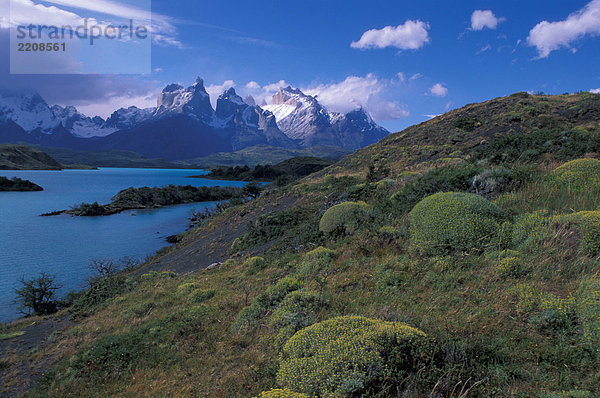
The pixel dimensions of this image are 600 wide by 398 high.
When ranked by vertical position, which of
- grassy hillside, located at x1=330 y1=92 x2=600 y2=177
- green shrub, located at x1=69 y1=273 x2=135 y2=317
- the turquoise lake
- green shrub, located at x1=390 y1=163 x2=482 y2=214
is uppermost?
grassy hillside, located at x1=330 y1=92 x2=600 y2=177

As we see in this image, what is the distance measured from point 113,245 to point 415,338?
41.2m

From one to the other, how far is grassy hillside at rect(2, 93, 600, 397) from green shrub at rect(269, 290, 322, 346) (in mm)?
27

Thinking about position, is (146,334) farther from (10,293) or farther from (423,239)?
(10,293)

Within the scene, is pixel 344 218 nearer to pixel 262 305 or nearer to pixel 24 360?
pixel 262 305

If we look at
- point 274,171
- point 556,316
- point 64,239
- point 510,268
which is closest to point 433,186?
point 510,268

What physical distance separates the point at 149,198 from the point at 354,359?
7556 cm

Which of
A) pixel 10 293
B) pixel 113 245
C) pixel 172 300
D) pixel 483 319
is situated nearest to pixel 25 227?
pixel 113 245

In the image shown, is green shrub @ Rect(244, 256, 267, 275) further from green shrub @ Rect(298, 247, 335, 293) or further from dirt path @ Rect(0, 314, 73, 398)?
dirt path @ Rect(0, 314, 73, 398)

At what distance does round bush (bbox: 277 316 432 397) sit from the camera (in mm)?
3000

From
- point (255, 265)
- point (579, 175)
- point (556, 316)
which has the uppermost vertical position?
point (579, 175)

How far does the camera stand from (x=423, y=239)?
21.7 ft

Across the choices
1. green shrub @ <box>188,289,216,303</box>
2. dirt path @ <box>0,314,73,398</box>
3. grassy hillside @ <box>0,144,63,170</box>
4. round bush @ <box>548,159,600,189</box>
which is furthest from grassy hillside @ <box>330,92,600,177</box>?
grassy hillside @ <box>0,144,63,170</box>

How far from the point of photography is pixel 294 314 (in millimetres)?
4949

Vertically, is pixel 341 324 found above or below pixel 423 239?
below
